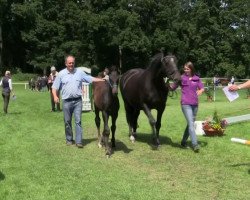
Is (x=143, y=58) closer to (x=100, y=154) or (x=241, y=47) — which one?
(x=241, y=47)

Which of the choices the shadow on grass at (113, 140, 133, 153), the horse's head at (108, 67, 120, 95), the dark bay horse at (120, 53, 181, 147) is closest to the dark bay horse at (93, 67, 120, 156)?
the horse's head at (108, 67, 120, 95)

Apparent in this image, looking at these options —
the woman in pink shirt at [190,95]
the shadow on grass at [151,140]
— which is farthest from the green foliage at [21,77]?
the woman in pink shirt at [190,95]

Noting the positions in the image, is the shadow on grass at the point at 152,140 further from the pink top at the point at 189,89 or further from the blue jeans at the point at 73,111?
the blue jeans at the point at 73,111

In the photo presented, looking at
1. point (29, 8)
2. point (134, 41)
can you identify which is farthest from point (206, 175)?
point (29, 8)

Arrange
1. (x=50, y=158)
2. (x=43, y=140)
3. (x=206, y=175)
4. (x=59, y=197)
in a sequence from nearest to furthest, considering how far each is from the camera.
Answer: (x=59, y=197) < (x=206, y=175) < (x=50, y=158) < (x=43, y=140)

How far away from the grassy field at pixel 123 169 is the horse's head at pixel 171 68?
1739 mm

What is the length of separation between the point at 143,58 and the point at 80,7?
1300 centimetres

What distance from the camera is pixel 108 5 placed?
7712cm

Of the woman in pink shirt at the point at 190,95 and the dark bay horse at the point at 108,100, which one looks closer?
the dark bay horse at the point at 108,100

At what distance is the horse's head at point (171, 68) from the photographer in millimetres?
10922

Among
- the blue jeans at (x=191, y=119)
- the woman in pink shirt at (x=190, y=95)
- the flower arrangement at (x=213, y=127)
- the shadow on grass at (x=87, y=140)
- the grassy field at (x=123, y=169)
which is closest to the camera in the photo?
the grassy field at (x=123, y=169)

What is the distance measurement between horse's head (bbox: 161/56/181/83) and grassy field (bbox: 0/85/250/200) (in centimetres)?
174

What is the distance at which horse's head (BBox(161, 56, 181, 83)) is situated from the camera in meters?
10.9

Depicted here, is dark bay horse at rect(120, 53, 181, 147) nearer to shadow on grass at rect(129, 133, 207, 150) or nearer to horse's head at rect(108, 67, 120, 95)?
shadow on grass at rect(129, 133, 207, 150)
